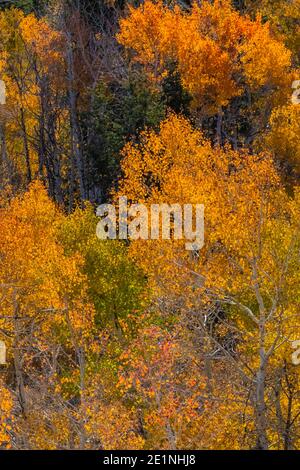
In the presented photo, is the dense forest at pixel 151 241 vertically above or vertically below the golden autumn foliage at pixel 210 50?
below

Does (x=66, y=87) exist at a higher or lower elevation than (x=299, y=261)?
higher

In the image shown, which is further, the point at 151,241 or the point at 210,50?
the point at 210,50

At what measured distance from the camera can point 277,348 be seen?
1411 inches

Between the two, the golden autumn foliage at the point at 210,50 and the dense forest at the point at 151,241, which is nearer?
the dense forest at the point at 151,241

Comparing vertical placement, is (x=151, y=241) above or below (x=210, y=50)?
below

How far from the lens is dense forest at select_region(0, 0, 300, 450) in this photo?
3831cm

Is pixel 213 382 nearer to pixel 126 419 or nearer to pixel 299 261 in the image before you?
pixel 126 419

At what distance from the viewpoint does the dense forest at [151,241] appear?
38.3m

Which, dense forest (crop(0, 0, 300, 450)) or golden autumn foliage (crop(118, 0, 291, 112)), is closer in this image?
dense forest (crop(0, 0, 300, 450))

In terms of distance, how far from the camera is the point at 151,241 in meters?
51.0

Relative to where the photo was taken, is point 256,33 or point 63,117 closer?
point 256,33

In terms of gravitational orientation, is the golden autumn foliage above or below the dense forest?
above
